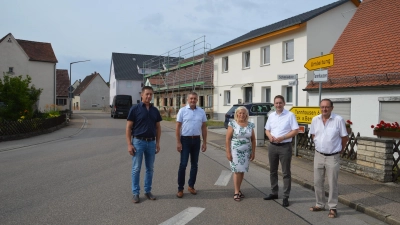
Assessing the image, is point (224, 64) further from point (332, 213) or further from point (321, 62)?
point (332, 213)

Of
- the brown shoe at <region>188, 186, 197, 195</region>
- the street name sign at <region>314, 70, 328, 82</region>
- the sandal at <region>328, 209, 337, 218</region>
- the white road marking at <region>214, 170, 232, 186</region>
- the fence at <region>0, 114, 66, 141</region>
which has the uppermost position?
the street name sign at <region>314, 70, 328, 82</region>

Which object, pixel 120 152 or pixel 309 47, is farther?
pixel 309 47

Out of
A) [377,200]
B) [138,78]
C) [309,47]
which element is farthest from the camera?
[138,78]

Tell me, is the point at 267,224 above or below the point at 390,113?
below

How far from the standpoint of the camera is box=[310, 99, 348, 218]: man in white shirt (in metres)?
5.57

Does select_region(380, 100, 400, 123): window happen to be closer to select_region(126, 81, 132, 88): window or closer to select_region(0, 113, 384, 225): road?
select_region(0, 113, 384, 225): road

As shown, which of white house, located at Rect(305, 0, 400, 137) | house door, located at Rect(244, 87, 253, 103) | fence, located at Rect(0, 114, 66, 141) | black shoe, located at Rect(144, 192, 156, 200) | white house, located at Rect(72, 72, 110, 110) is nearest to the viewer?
black shoe, located at Rect(144, 192, 156, 200)

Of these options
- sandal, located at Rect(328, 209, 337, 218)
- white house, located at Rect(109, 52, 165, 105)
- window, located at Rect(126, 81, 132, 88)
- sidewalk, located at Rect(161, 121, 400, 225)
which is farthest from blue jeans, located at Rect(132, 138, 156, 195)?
window, located at Rect(126, 81, 132, 88)

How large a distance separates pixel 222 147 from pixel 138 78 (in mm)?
55069

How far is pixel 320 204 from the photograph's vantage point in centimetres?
574

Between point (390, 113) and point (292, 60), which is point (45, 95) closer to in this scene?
point (292, 60)

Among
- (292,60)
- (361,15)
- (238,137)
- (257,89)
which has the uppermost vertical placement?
(361,15)

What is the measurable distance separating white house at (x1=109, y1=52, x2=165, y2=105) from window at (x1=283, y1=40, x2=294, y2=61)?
4448 cm

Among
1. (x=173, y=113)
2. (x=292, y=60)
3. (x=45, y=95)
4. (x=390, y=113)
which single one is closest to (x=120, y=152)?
(x=390, y=113)
